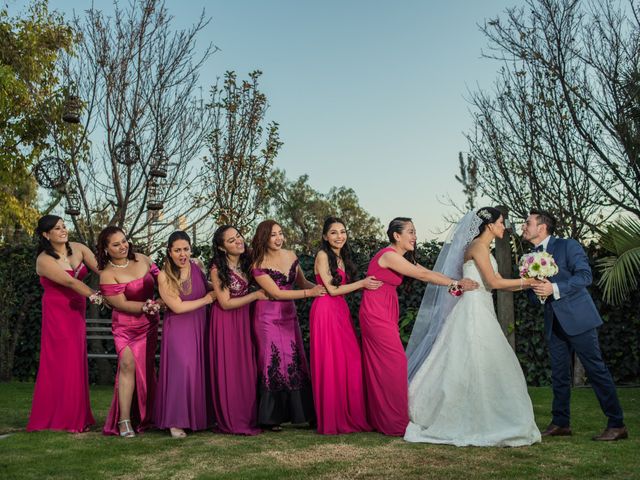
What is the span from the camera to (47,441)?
20.6 ft

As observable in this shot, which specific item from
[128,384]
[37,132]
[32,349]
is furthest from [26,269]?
[128,384]

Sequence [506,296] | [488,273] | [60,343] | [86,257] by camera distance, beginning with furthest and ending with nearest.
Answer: [506,296] → [86,257] → [60,343] → [488,273]

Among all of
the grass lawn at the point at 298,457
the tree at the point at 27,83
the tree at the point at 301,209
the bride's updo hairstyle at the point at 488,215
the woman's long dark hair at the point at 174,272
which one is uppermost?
the tree at the point at 301,209

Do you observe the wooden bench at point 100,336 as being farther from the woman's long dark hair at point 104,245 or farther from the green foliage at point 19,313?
the woman's long dark hair at point 104,245

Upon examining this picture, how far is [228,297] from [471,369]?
2364mm

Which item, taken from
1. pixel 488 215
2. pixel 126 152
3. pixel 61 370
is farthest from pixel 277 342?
pixel 126 152

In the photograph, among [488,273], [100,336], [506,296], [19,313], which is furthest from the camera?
[19,313]

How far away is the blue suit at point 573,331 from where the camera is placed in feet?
19.2

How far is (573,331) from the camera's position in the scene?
5891 millimetres

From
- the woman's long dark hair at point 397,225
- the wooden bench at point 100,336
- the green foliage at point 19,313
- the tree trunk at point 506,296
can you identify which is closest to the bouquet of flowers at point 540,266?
the woman's long dark hair at point 397,225

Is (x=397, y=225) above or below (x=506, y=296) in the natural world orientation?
above

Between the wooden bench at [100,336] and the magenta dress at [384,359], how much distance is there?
504cm

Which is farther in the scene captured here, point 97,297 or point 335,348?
point 97,297

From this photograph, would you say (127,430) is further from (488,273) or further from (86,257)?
(488,273)
